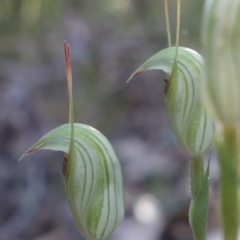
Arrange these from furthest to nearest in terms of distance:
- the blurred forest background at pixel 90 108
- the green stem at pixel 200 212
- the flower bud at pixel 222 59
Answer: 1. the blurred forest background at pixel 90 108
2. the green stem at pixel 200 212
3. the flower bud at pixel 222 59

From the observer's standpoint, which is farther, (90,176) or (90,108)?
(90,108)

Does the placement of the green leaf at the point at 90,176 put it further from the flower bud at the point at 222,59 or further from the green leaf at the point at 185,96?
the flower bud at the point at 222,59

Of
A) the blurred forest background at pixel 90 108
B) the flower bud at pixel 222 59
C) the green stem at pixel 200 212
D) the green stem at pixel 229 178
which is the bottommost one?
the blurred forest background at pixel 90 108

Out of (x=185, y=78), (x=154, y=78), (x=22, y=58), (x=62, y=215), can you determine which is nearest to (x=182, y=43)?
(x=154, y=78)

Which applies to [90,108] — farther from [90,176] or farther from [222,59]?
[222,59]

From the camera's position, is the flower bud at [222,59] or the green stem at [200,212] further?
the green stem at [200,212]

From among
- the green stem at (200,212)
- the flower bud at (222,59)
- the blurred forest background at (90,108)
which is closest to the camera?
the flower bud at (222,59)

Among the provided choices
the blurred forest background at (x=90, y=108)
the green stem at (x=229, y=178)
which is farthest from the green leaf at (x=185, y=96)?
the blurred forest background at (x=90, y=108)

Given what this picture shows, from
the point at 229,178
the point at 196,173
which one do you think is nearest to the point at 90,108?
the point at 196,173
